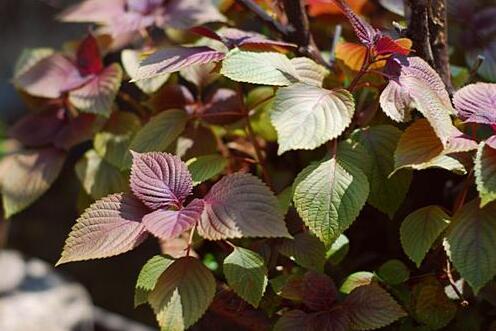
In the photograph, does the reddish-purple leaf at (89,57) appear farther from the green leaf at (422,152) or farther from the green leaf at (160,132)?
the green leaf at (422,152)

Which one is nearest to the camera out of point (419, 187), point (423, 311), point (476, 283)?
point (476, 283)

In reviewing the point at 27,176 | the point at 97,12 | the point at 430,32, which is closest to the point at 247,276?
the point at 430,32

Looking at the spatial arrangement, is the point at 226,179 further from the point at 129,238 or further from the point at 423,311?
the point at 423,311

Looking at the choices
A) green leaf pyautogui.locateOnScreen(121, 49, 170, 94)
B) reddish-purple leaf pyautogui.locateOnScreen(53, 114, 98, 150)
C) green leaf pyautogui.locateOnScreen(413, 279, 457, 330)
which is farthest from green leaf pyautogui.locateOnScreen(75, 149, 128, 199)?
green leaf pyautogui.locateOnScreen(413, 279, 457, 330)

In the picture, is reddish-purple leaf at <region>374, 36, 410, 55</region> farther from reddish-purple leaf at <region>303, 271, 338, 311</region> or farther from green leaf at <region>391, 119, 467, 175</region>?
reddish-purple leaf at <region>303, 271, 338, 311</region>

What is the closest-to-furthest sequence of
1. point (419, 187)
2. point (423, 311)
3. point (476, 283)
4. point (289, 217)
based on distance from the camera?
1. point (476, 283)
2. point (423, 311)
3. point (289, 217)
4. point (419, 187)

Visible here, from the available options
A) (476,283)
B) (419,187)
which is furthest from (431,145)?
(419,187)
